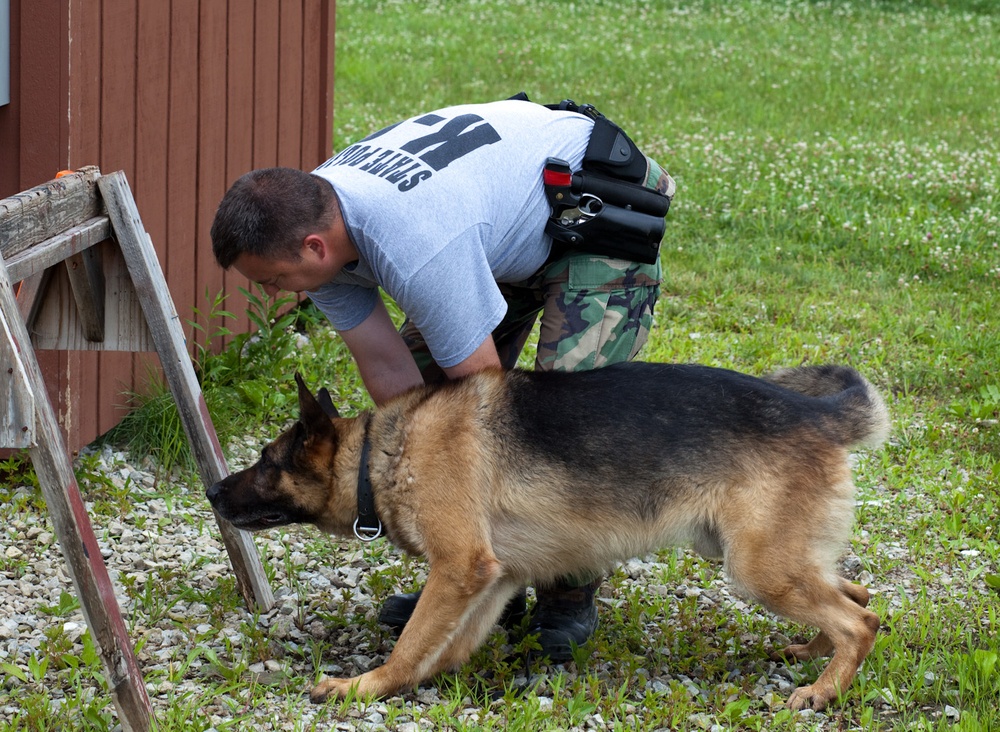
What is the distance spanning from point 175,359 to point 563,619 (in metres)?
1.57

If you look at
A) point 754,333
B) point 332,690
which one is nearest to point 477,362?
point 332,690

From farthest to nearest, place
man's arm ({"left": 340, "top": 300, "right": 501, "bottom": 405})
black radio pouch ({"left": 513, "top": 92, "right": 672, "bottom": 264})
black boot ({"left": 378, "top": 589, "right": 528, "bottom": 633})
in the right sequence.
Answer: man's arm ({"left": 340, "top": 300, "right": 501, "bottom": 405}) → black boot ({"left": 378, "top": 589, "right": 528, "bottom": 633}) → black radio pouch ({"left": 513, "top": 92, "right": 672, "bottom": 264})

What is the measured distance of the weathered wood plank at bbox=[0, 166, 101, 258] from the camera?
2.98 metres

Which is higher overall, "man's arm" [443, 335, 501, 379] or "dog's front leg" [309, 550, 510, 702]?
"man's arm" [443, 335, 501, 379]

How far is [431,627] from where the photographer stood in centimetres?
337

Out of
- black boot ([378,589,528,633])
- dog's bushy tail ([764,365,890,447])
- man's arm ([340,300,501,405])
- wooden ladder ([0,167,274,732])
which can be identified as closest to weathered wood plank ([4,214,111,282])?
wooden ladder ([0,167,274,732])

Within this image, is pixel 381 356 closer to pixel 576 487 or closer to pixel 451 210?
pixel 451 210

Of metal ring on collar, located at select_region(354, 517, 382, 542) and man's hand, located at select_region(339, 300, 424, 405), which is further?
man's hand, located at select_region(339, 300, 424, 405)

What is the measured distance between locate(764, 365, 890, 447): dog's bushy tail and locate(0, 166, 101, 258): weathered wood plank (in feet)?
7.61

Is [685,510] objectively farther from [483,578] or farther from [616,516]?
[483,578]

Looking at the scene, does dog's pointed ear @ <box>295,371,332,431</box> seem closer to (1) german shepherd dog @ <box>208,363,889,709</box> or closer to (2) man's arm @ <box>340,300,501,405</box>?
(1) german shepherd dog @ <box>208,363,889,709</box>

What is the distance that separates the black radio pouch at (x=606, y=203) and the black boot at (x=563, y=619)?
1174 mm

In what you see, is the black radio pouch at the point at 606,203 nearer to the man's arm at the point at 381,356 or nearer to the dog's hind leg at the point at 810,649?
the man's arm at the point at 381,356

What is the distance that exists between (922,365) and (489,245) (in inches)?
159
